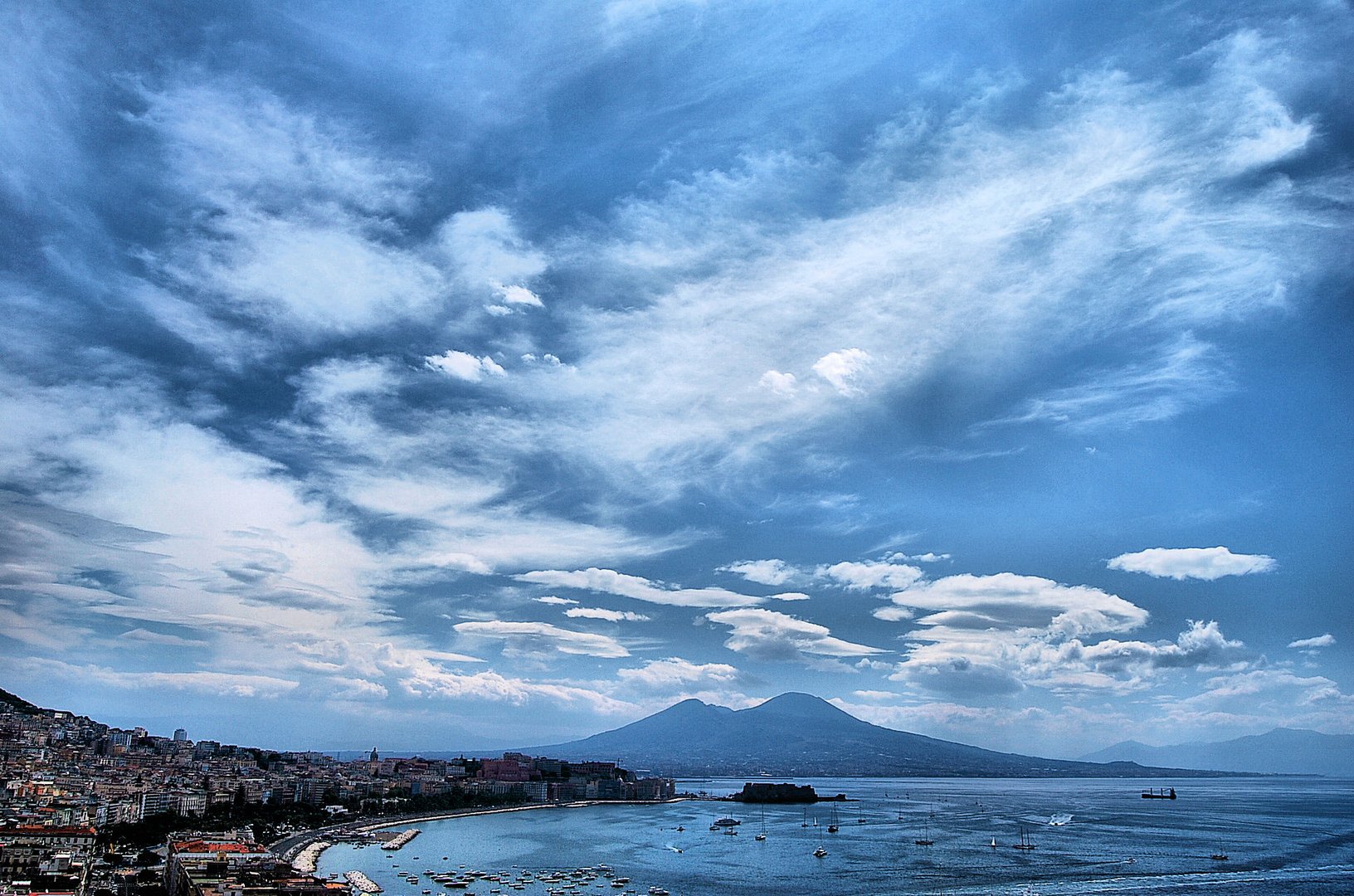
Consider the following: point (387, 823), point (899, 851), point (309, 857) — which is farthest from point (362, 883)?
point (387, 823)

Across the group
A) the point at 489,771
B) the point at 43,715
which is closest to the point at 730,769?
the point at 489,771

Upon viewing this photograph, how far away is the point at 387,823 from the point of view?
4403cm

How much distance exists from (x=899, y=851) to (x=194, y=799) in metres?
28.8

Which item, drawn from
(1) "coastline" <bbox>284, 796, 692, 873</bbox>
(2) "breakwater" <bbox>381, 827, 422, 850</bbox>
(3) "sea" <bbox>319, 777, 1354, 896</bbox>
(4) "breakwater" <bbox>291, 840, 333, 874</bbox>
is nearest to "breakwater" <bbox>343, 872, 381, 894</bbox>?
(3) "sea" <bbox>319, 777, 1354, 896</bbox>

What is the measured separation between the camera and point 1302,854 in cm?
2969

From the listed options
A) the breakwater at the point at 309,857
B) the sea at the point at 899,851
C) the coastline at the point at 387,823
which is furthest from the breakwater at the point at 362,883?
the coastline at the point at 387,823

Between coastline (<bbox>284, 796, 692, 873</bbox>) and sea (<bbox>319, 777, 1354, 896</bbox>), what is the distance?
90 centimetres

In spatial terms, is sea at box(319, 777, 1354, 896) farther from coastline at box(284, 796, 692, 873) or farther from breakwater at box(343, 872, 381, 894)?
coastline at box(284, 796, 692, 873)

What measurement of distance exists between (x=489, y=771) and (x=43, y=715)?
32.0 metres

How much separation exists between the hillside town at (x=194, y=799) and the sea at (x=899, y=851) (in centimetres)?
456

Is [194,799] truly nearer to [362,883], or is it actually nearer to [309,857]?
[309,857]

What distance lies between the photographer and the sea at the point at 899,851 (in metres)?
24.4

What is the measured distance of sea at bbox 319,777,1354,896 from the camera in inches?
962

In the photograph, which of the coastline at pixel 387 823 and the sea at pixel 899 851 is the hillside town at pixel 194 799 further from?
the sea at pixel 899 851
